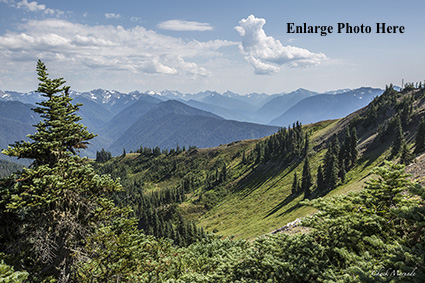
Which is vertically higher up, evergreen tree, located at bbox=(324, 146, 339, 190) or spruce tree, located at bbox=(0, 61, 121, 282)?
spruce tree, located at bbox=(0, 61, 121, 282)

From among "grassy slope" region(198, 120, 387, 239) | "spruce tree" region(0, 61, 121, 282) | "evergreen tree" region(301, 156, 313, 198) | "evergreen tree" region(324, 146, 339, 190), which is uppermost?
"spruce tree" region(0, 61, 121, 282)

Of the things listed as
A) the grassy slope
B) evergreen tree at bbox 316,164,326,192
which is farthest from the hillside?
evergreen tree at bbox 316,164,326,192

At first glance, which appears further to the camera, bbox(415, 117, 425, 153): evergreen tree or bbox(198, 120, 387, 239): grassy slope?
bbox(198, 120, 387, 239): grassy slope

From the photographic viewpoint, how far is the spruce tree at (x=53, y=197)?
43.2ft

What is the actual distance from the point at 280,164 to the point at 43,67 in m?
124

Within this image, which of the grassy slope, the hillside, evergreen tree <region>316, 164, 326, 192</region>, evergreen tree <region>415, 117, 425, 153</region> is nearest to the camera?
evergreen tree <region>415, 117, 425, 153</region>

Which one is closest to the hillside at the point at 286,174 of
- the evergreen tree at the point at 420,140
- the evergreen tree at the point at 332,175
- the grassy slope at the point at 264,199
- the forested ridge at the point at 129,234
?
the grassy slope at the point at 264,199

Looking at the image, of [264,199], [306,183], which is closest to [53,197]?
[306,183]

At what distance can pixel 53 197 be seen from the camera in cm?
1298

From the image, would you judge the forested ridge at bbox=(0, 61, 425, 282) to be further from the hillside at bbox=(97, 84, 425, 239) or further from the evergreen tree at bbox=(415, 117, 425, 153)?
the evergreen tree at bbox=(415, 117, 425, 153)

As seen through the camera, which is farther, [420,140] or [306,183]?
[306,183]

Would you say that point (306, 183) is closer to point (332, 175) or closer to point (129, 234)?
point (332, 175)

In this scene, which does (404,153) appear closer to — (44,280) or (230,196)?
(44,280)

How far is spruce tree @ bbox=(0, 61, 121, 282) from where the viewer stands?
13.2m
